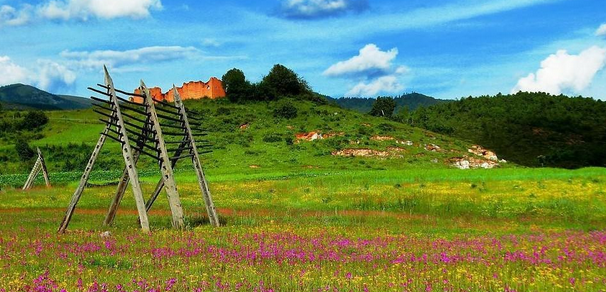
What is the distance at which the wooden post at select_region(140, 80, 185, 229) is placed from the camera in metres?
19.5

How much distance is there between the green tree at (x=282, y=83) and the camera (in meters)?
140

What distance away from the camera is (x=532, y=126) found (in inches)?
5960

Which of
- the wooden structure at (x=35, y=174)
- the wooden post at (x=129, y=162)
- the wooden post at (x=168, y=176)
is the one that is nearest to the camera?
the wooden post at (x=129, y=162)

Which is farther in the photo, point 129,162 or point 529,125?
point 529,125

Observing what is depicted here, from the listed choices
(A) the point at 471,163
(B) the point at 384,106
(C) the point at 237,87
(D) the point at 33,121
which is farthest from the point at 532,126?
(D) the point at 33,121

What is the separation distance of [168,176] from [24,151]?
282 ft

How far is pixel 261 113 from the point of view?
124250mm

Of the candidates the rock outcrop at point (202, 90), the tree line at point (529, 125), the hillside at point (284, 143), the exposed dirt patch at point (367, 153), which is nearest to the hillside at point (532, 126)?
the tree line at point (529, 125)

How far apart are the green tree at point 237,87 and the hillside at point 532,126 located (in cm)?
5833

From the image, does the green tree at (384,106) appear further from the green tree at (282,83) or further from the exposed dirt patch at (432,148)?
the exposed dirt patch at (432,148)

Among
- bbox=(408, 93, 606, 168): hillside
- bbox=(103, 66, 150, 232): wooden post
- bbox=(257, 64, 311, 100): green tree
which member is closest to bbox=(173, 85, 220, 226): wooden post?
bbox=(103, 66, 150, 232): wooden post

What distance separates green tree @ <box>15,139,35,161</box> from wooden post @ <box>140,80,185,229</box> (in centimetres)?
8301

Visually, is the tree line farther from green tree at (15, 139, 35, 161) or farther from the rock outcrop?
green tree at (15, 139, 35, 161)

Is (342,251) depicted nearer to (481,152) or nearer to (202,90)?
(481,152)
